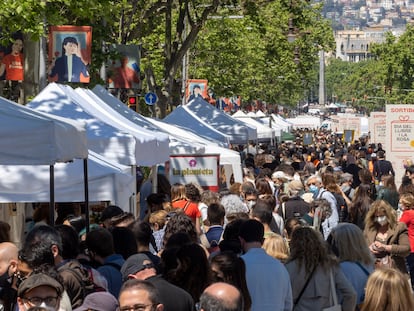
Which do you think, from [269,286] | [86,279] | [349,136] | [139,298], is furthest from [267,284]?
[349,136]

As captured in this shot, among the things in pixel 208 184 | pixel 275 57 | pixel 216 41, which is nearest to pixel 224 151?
pixel 208 184

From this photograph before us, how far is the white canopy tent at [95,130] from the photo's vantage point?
14.9 meters

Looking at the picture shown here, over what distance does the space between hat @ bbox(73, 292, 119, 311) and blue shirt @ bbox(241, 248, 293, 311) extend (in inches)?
84.9

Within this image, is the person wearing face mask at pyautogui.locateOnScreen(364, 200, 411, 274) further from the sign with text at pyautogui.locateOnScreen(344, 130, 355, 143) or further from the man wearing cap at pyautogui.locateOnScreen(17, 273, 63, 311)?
the sign with text at pyautogui.locateOnScreen(344, 130, 355, 143)

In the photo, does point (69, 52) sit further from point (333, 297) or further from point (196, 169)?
point (333, 297)

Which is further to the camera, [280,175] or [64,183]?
[280,175]

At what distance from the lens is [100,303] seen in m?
6.98

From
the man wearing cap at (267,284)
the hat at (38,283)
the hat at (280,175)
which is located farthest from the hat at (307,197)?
the hat at (38,283)

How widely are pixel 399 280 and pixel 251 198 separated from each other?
8259 mm

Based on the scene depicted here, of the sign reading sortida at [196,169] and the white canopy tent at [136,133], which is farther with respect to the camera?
the sign reading sortida at [196,169]

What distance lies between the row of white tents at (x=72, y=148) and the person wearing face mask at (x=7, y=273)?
1805mm

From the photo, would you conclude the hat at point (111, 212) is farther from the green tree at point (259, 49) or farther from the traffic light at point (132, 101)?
the green tree at point (259, 49)

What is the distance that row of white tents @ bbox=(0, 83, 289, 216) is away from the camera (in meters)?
10.2

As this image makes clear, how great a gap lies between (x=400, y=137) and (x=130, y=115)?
13.8 meters
